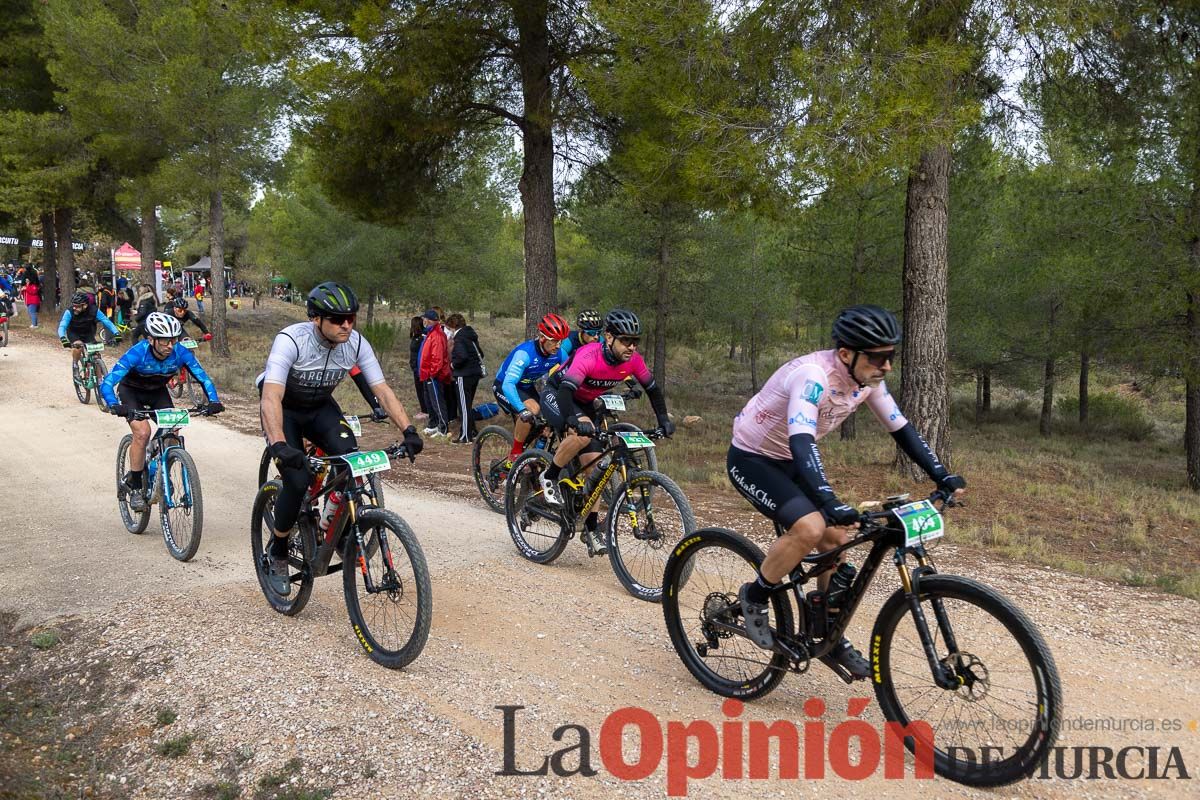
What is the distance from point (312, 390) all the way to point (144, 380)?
9.87 ft

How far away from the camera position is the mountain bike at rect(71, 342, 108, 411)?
A: 1407cm

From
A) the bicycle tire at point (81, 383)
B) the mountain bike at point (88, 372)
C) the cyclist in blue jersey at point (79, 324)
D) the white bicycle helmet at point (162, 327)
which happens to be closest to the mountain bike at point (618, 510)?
the white bicycle helmet at point (162, 327)

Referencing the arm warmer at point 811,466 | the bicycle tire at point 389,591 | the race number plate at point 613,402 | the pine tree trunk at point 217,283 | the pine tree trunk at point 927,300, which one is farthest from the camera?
the pine tree trunk at point 217,283

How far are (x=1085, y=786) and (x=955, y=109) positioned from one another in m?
6.37

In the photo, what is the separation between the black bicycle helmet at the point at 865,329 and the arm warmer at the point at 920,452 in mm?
433

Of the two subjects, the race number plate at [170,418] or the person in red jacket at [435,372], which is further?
the person in red jacket at [435,372]

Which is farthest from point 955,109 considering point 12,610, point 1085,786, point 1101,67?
point 12,610

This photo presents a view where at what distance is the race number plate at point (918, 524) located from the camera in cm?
339

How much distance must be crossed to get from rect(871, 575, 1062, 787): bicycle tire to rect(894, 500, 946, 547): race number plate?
0.17m

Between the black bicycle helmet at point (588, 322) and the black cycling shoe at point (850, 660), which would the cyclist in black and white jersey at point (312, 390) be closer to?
the black bicycle helmet at point (588, 322)

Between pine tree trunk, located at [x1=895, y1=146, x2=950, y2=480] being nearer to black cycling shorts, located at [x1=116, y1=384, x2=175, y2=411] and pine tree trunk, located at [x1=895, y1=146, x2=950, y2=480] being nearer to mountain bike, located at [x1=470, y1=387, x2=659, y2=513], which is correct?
mountain bike, located at [x1=470, y1=387, x2=659, y2=513]

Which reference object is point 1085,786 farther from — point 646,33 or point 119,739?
A: point 646,33

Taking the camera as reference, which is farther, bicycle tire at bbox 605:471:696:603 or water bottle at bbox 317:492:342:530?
bicycle tire at bbox 605:471:696:603

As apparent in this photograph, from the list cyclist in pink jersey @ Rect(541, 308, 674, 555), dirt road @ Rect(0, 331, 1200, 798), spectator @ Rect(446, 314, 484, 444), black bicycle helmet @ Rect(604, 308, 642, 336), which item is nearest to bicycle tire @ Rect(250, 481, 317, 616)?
dirt road @ Rect(0, 331, 1200, 798)
